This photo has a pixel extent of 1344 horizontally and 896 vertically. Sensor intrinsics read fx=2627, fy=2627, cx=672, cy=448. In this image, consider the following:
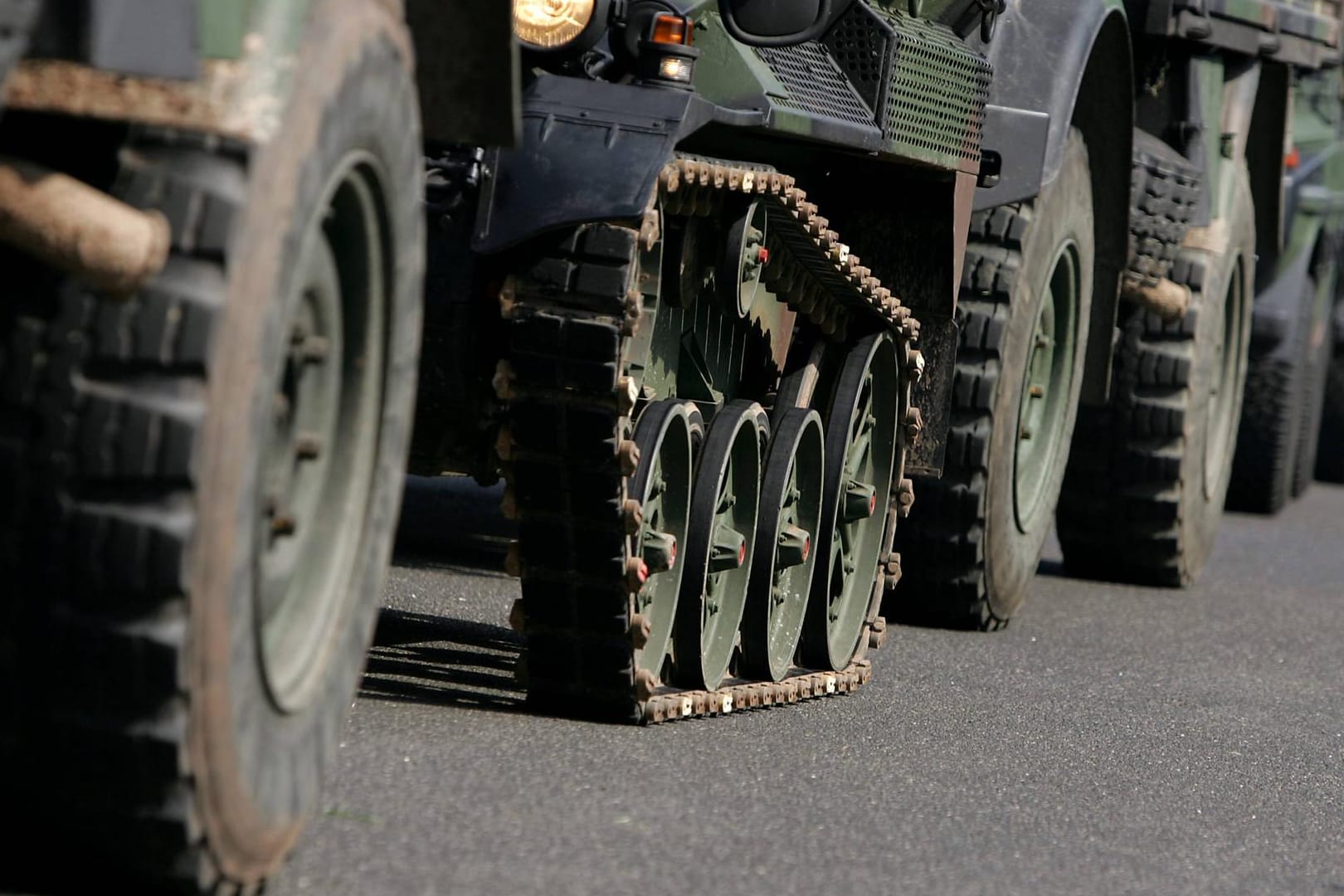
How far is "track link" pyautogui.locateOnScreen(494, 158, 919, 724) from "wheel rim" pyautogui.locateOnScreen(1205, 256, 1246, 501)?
4.61 metres

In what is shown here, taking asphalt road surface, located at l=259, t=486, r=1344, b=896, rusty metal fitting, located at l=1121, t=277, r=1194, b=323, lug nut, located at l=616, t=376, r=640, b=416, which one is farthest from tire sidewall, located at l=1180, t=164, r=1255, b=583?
lug nut, located at l=616, t=376, r=640, b=416

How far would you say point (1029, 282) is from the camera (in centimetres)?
726

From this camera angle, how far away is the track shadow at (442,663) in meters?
5.21

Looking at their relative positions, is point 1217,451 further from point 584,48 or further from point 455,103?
point 455,103

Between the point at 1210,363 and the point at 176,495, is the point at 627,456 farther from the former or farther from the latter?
the point at 1210,363

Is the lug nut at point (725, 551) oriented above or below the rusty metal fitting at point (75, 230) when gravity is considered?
below

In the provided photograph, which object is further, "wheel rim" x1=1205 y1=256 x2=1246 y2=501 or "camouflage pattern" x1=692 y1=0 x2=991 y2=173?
"wheel rim" x1=1205 y1=256 x2=1246 y2=501

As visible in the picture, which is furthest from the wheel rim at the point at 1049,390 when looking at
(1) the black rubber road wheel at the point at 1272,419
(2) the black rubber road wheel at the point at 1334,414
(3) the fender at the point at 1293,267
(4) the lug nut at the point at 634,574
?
(2) the black rubber road wheel at the point at 1334,414

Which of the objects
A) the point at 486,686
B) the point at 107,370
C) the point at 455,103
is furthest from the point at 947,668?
the point at 107,370

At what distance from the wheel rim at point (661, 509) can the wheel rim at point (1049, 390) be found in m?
2.69

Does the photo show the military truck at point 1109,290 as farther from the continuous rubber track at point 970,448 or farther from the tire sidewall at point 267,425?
the tire sidewall at point 267,425

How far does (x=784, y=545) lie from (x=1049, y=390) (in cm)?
246

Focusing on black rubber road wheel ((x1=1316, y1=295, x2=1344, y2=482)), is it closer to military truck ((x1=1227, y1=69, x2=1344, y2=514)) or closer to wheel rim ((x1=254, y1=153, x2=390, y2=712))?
military truck ((x1=1227, y1=69, x2=1344, y2=514))

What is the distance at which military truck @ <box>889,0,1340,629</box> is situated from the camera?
7.12 m
